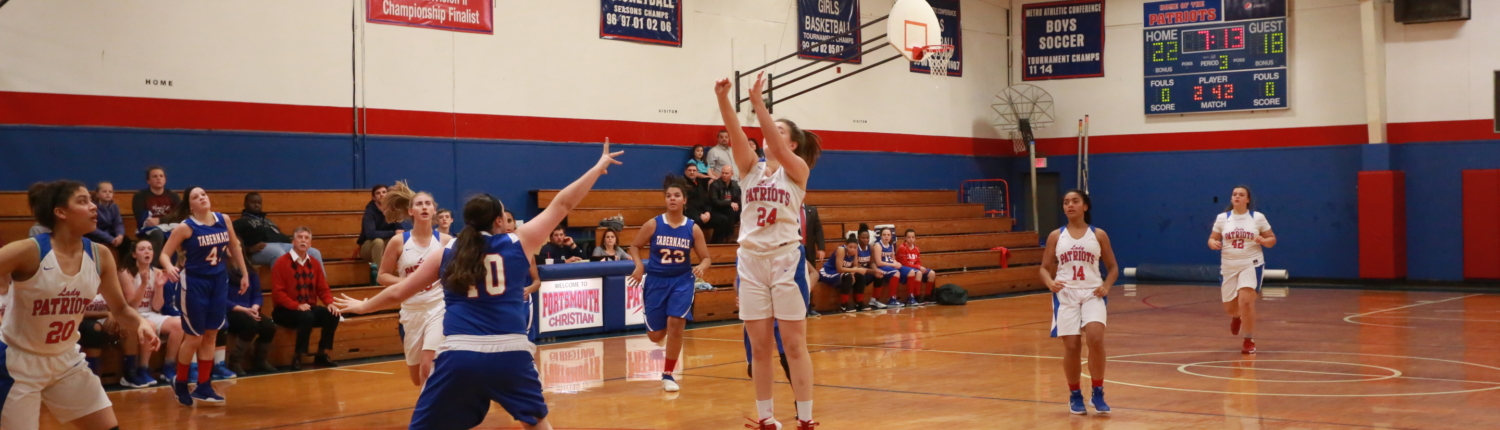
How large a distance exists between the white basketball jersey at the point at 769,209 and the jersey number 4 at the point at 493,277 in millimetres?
1747

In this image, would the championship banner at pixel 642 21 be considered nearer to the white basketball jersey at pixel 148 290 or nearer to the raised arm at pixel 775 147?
the white basketball jersey at pixel 148 290

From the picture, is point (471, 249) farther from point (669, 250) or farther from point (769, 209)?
point (669, 250)

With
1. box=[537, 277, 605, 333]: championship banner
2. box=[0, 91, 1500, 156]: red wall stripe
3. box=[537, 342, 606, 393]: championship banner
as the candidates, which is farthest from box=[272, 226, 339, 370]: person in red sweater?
box=[0, 91, 1500, 156]: red wall stripe

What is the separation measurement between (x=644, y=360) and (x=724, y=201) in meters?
5.38

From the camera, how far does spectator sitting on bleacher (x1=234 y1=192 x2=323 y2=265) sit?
37.3 feet

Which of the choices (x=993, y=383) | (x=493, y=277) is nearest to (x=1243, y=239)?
(x=993, y=383)

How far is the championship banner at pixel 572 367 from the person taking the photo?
9.42 metres

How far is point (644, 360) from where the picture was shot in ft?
36.6

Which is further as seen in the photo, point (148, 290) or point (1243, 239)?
point (1243, 239)

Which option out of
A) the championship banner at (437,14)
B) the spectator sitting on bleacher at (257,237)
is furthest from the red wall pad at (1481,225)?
the spectator sitting on bleacher at (257,237)

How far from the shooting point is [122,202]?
12148 mm

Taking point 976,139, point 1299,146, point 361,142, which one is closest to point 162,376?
point 361,142

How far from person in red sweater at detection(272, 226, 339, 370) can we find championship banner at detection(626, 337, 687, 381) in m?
2.72

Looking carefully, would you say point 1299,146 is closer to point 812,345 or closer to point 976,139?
point 976,139
